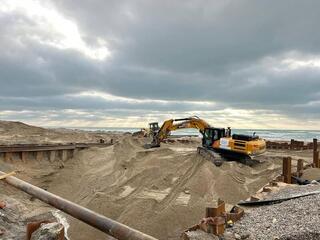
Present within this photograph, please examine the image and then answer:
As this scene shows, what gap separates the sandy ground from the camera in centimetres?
1073

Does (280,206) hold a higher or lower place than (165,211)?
higher

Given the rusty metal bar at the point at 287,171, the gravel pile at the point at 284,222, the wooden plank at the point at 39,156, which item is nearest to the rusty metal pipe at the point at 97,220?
the gravel pile at the point at 284,222

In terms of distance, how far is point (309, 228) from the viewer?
215 inches

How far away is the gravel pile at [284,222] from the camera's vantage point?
213 inches

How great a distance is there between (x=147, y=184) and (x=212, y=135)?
581cm

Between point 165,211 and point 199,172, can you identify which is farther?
point 199,172

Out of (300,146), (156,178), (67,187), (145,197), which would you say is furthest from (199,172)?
(300,146)

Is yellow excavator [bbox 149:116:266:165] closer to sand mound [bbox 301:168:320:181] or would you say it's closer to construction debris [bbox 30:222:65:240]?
sand mound [bbox 301:168:320:181]

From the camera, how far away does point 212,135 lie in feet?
63.7

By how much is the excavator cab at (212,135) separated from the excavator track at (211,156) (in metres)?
0.46

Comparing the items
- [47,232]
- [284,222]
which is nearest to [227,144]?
[284,222]

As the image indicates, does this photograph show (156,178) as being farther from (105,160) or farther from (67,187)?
(105,160)

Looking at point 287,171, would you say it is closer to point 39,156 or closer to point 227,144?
point 227,144

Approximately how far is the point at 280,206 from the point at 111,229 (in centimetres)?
452
